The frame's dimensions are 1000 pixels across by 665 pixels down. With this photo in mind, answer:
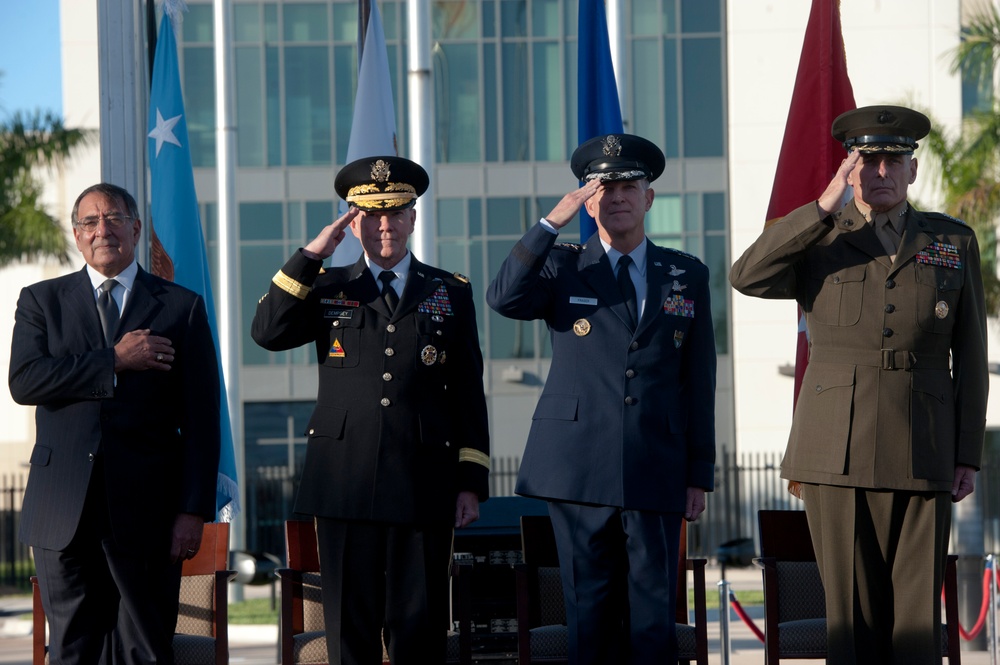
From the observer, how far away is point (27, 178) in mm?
19688

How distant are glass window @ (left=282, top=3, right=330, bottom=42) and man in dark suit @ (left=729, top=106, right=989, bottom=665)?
19.8 metres

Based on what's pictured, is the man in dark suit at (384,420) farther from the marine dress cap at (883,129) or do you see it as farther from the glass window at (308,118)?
the glass window at (308,118)

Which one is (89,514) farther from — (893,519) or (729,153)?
(729,153)

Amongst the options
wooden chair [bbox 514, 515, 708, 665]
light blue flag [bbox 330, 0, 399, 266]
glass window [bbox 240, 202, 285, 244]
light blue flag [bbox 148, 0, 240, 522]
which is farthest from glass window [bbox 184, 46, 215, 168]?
wooden chair [bbox 514, 515, 708, 665]

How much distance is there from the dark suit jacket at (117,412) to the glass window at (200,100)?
62.3ft

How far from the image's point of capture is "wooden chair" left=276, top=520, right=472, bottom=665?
216 inches

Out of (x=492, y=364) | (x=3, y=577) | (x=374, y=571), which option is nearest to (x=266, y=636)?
(x=374, y=571)

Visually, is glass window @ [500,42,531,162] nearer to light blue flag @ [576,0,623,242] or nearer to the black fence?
the black fence

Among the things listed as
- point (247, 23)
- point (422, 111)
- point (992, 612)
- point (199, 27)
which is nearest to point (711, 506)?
point (247, 23)

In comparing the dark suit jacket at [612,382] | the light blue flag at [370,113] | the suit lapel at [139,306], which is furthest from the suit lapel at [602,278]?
the light blue flag at [370,113]

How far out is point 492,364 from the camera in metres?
23.0

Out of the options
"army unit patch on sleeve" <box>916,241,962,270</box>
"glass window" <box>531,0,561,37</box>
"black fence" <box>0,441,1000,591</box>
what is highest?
"glass window" <box>531,0,561,37</box>

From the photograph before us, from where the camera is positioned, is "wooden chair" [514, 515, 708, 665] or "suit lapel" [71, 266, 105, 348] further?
"wooden chair" [514, 515, 708, 665]

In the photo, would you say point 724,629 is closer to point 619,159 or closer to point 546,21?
point 619,159
